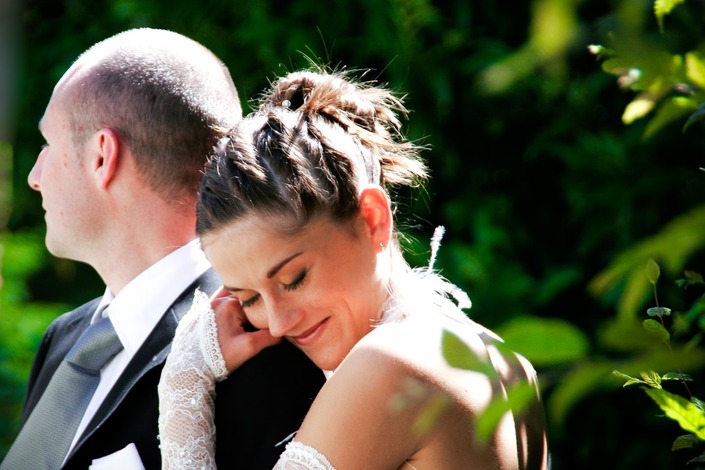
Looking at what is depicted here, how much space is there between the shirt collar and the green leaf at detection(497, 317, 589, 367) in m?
1.87

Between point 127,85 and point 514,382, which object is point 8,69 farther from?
point 514,382

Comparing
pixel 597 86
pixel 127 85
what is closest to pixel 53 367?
pixel 127 85

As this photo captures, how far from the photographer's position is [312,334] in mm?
1926

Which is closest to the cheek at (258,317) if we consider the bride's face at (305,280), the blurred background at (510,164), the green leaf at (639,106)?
the bride's face at (305,280)

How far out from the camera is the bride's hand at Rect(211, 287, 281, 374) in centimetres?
198

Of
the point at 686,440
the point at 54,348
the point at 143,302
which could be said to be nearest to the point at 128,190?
the point at 143,302

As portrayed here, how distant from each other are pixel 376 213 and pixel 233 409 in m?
0.56

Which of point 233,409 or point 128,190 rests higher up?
point 128,190

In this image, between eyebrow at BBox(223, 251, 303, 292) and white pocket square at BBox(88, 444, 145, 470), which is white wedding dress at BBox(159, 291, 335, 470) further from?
eyebrow at BBox(223, 251, 303, 292)

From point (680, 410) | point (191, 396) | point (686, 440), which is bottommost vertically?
point (191, 396)

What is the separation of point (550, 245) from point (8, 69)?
283 centimetres

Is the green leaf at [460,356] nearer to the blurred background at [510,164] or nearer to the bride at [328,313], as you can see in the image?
the bride at [328,313]

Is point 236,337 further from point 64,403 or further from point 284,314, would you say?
point 64,403

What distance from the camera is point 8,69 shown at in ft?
5.38
